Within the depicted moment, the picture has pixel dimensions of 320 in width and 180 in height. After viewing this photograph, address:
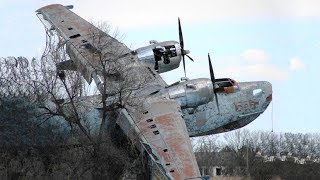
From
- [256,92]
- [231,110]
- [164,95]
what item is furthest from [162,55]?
[256,92]

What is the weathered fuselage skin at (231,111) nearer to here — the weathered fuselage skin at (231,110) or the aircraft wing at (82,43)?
the weathered fuselage skin at (231,110)

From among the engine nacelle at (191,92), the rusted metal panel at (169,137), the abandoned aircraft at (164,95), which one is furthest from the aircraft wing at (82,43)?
the rusted metal panel at (169,137)

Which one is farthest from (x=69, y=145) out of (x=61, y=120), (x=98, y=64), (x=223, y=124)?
(x=223, y=124)

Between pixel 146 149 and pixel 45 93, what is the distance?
5421 millimetres

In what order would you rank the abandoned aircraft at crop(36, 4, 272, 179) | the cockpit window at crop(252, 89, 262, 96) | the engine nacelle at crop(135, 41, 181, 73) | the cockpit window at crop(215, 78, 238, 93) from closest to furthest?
the abandoned aircraft at crop(36, 4, 272, 179) → the cockpit window at crop(215, 78, 238, 93) → the engine nacelle at crop(135, 41, 181, 73) → the cockpit window at crop(252, 89, 262, 96)

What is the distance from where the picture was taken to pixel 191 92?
3509 centimetres

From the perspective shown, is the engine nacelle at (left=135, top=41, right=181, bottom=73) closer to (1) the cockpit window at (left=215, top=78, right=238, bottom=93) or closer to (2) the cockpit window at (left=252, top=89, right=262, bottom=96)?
(1) the cockpit window at (left=215, top=78, right=238, bottom=93)

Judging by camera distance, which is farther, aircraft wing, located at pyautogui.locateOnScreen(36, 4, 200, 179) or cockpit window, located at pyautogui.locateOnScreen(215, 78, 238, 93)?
cockpit window, located at pyautogui.locateOnScreen(215, 78, 238, 93)

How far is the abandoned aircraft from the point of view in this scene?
30505mm

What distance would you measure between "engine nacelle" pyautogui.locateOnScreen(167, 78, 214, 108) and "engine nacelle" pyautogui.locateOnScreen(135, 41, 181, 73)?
4.17 m

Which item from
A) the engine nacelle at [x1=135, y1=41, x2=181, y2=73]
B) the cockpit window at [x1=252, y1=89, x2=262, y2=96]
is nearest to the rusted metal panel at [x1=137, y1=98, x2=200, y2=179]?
the engine nacelle at [x1=135, y1=41, x2=181, y2=73]

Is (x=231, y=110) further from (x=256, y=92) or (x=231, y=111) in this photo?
(x=256, y=92)

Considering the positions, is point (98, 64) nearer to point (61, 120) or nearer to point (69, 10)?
point (61, 120)

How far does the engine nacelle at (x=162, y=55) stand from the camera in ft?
129
